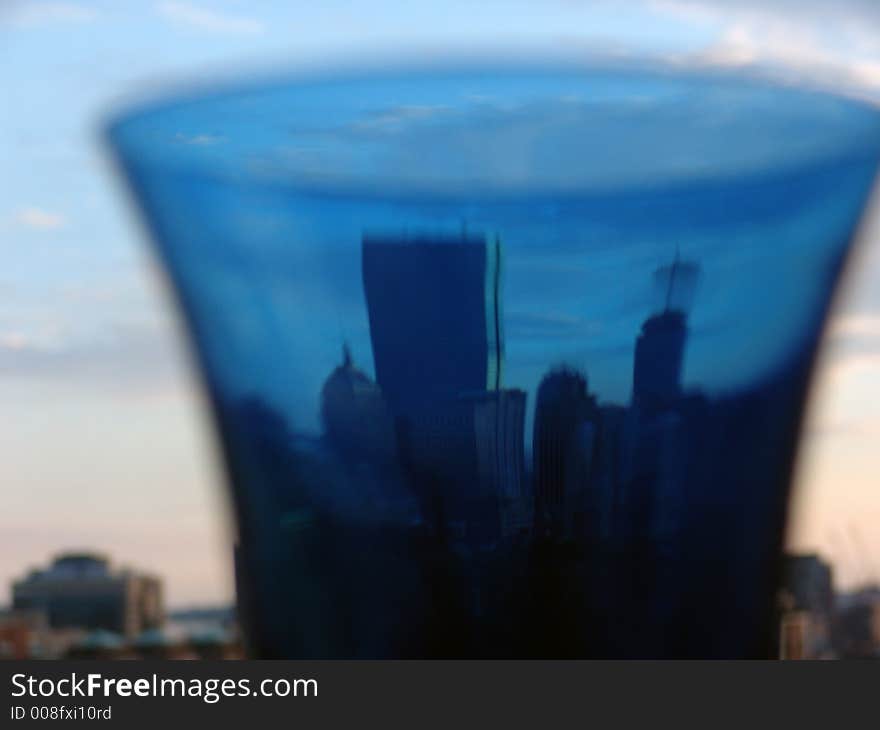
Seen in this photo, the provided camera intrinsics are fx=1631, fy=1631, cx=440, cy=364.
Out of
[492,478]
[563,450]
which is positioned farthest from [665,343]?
[492,478]

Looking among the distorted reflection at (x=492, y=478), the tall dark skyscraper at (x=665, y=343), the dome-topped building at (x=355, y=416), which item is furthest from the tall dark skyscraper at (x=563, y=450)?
the dome-topped building at (x=355, y=416)

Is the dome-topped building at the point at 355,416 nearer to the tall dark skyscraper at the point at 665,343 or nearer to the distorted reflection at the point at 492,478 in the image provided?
the distorted reflection at the point at 492,478

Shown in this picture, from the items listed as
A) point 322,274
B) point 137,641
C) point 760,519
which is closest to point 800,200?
point 760,519

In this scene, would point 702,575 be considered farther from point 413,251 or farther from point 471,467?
point 413,251

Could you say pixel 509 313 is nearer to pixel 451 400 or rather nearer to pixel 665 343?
pixel 451 400

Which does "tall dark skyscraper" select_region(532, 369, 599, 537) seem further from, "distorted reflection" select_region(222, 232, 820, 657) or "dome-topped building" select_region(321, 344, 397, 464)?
"dome-topped building" select_region(321, 344, 397, 464)

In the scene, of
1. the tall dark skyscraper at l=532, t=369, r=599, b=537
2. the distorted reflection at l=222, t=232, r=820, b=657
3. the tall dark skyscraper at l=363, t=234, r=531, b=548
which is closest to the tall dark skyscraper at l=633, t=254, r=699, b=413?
the distorted reflection at l=222, t=232, r=820, b=657
